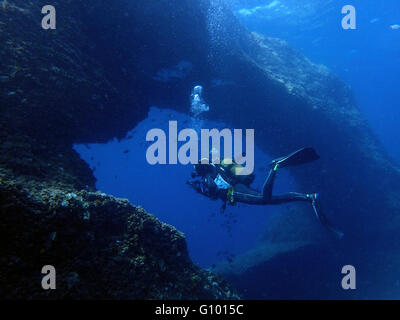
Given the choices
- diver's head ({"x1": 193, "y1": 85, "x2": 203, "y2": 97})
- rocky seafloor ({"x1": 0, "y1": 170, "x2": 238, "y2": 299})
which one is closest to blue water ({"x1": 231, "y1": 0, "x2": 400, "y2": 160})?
diver's head ({"x1": 193, "y1": 85, "x2": 203, "y2": 97})

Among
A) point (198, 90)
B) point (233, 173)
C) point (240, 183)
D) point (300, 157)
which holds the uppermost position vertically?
point (198, 90)

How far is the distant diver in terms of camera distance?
7.53 m

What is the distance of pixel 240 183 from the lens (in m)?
7.85

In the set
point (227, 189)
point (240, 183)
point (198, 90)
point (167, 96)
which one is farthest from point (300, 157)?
point (167, 96)

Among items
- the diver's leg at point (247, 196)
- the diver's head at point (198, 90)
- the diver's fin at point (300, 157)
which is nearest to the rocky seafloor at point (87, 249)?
the diver's leg at point (247, 196)

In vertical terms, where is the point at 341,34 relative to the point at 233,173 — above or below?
above

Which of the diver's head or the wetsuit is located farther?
the diver's head

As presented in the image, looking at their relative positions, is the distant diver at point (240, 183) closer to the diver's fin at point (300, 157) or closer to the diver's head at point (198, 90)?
the diver's fin at point (300, 157)

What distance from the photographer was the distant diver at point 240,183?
753 cm

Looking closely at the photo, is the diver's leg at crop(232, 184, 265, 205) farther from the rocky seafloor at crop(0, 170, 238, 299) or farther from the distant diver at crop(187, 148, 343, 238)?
the rocky seafloor at crop(0, 170, 238, 299)

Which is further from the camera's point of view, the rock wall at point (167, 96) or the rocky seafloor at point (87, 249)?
the rock wall at point (167, 96)

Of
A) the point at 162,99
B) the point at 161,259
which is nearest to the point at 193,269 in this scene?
the point at 161,259

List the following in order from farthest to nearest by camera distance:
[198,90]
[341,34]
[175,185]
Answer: [175,185] < [341,34] < [198,90]

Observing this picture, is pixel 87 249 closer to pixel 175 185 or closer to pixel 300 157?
pixel 300 157
